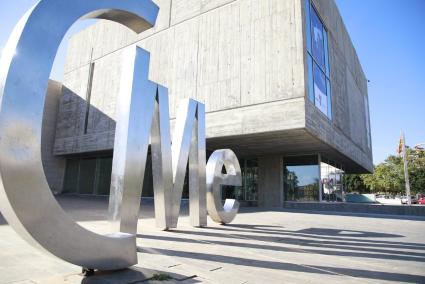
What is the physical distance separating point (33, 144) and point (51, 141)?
31461 mm

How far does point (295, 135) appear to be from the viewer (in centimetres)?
1678

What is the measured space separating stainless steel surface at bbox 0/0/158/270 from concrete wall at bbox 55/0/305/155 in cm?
1330

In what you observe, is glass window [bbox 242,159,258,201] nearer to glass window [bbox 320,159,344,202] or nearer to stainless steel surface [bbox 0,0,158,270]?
glass window [bbox 320,159,344,202]

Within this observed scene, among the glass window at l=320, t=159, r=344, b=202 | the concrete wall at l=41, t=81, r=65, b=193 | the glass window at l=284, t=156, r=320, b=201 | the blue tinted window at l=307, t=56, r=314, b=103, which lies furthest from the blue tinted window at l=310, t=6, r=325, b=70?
the concrete wall at l=41, t=81, r=65, b=193

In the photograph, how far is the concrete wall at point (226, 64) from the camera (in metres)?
16.3

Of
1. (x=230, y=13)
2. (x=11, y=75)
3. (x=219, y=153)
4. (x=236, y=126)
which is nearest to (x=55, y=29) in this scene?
(x=11, y=75)

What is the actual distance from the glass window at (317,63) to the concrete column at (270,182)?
533 cm

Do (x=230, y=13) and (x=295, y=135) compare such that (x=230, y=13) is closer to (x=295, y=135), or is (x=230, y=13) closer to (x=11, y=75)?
(x=295, y=135)

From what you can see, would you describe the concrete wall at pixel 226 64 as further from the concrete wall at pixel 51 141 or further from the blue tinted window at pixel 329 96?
the concrete wall at pixel 51 141

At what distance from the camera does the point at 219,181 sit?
8.77 m

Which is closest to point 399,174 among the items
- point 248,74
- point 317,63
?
point 317,63

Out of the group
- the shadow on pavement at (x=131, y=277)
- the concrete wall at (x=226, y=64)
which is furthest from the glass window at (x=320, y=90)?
the shadow on pavement at (x=131, y=277)

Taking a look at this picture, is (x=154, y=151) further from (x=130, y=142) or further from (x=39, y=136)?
(x=39, y=136)

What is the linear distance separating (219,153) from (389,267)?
5.41 metres
